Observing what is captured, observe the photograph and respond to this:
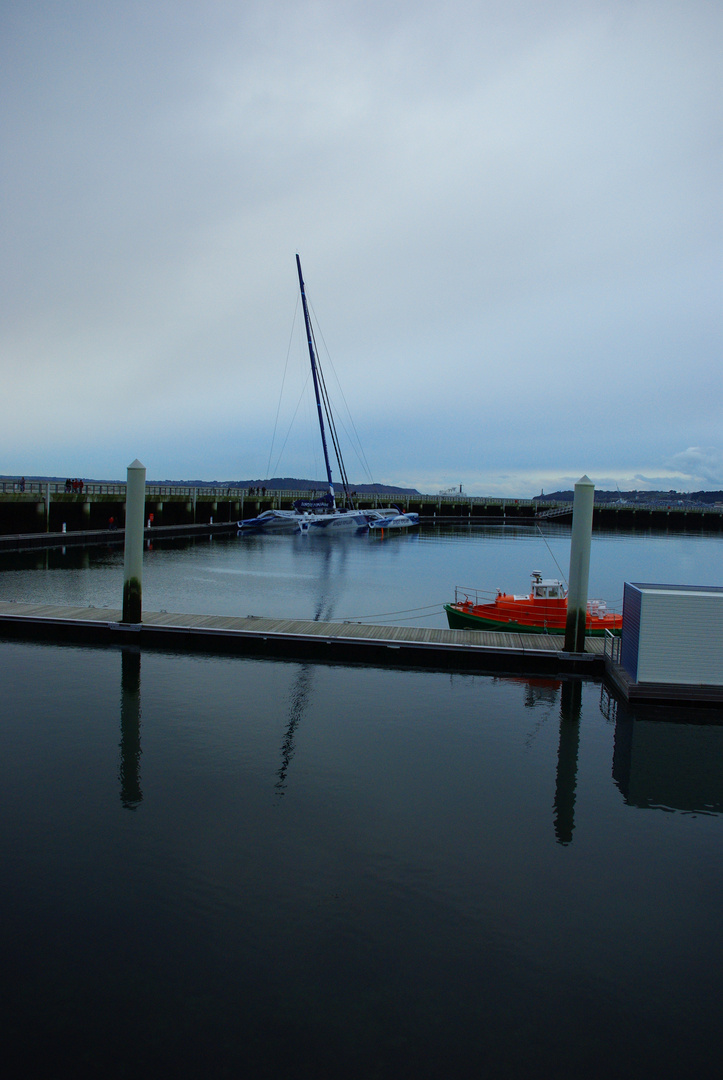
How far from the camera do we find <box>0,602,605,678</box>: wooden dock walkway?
19672 millimetres

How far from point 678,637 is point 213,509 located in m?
73.9

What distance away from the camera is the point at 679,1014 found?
288 inches

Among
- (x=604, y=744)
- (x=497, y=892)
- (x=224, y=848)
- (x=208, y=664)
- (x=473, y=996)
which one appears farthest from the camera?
(x=208, y=664)

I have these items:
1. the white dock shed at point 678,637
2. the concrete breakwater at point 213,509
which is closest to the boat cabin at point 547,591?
the white dock shed at point 678,637

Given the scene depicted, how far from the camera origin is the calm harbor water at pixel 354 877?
6.86m

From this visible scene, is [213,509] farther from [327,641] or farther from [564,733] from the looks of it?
[564,733]

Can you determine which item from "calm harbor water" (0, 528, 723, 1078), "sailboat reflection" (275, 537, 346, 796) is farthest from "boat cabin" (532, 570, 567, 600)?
"sailboat reflection" (275, 537, 346, 796)

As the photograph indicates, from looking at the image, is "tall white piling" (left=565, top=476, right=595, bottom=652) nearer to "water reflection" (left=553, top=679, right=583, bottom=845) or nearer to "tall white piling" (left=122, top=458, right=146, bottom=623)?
"water reflection" (left=553, top=679, right=583, bottom=845)

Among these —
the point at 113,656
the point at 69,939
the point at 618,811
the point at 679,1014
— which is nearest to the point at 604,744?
the point at 618,811

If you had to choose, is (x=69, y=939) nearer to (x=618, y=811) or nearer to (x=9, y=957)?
(x=9, y=957)

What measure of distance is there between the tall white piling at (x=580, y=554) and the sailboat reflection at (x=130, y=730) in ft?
36.4

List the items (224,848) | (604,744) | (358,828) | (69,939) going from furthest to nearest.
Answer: (604,744), (358,828), (224,848), (69,939)

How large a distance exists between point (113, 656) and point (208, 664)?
276 cm

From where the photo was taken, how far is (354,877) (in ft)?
30.8
